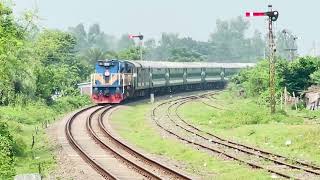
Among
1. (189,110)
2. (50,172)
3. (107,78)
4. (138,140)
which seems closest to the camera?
(50,172)

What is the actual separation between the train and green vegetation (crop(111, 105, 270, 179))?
8.78m

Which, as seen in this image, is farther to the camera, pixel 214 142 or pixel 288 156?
pixel 214 142

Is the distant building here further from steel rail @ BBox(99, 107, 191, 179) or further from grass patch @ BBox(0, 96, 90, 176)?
grass patch @ BBox(0, 96, 90, 176)

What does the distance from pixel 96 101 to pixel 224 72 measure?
38108 mm

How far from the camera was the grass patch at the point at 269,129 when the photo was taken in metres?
23.4

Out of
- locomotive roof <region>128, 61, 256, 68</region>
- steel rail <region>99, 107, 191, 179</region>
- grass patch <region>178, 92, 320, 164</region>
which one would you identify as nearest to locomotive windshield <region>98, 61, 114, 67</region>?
locomotive roof <region>128, 61, 256, 68</region>

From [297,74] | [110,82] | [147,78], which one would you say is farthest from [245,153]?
[147,78]

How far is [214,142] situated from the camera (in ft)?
87.3

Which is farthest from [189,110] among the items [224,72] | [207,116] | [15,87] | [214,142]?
[224,72]

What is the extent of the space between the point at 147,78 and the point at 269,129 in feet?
97.6

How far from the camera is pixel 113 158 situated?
23.0 meters

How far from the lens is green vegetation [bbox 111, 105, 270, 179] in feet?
61.0

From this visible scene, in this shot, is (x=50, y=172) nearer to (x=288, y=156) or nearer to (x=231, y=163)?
(x=231, y=163)

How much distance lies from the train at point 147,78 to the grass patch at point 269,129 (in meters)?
8.35
